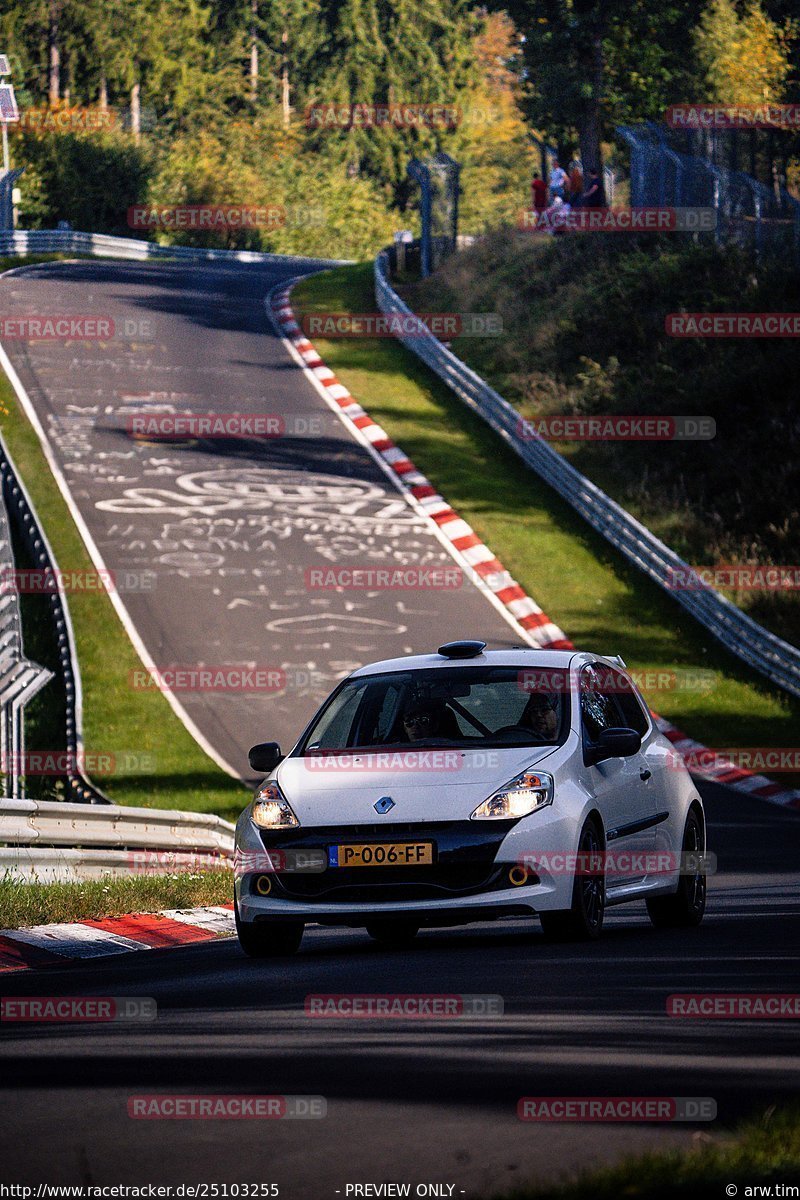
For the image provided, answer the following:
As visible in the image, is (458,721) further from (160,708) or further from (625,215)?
(625,215)

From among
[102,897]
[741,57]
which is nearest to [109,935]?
[102,897]

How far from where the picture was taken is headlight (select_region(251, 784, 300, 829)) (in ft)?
32.8

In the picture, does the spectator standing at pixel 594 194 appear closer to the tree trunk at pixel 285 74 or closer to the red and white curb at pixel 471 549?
the red and white curb at pixel 471 549

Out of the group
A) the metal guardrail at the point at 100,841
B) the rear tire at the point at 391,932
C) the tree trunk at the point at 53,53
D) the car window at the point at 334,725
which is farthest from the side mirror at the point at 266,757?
the tree trunk at the point at 53,53

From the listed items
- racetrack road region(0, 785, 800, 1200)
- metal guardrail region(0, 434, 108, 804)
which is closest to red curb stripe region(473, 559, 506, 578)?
metal guardrail region(0, 434, 108, 804)

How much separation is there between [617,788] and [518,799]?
39.6 inches

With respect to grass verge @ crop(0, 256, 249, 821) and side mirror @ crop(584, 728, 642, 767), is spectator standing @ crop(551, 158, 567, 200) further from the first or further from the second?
side mirror @ crop(584, 728, 642, 767)

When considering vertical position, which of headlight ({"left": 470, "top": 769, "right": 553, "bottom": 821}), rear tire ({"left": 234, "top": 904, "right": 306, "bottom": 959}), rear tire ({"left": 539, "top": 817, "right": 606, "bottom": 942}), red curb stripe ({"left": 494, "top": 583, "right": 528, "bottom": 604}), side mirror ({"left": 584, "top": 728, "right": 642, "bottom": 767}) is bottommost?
red curb stripe ({"left": 494, "top": 583, "right": 528, "bottom": 604})

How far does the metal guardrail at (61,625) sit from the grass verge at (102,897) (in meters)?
4.64

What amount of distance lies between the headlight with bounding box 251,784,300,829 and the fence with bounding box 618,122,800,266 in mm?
28719

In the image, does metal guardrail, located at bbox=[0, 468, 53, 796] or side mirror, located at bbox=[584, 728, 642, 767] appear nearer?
side mirror, located at bbox=[584, 728, 642, 767]

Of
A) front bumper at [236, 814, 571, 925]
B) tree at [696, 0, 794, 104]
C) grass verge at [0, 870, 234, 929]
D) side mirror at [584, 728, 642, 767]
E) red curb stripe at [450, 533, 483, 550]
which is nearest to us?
front bumper at [236, 814, 571, 925]

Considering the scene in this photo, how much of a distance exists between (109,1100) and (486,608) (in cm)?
2149

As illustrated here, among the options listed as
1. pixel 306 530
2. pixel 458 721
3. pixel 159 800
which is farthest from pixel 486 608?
pixel 458 721
